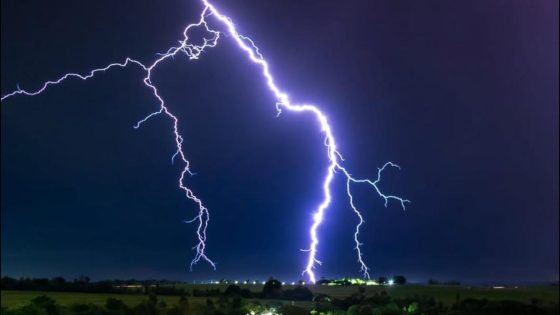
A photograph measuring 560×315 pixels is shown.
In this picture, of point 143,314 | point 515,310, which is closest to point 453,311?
point 515,310

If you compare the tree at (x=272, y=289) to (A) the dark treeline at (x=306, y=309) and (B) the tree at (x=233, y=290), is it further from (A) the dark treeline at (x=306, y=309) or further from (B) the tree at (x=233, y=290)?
(A) the dark treeline at (x=306, y=309)

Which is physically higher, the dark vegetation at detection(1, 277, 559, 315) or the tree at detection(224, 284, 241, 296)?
the tree at detection(224, 284, 241, 296)

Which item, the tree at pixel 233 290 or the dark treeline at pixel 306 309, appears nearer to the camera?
the dark treeline at pixel 306 309

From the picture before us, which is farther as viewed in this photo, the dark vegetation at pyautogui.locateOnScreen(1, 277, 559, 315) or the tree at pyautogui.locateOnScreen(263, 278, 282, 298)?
the tree at pyautogui.locateOnScreen(263, 278, 282, 298)

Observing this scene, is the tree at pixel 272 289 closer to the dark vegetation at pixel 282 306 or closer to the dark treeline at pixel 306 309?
the dark vegetation at pixel 282 306

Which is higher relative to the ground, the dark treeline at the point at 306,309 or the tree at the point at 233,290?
the tree at the point at 233,290

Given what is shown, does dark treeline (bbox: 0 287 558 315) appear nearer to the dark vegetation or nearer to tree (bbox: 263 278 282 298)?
the dark vegetation

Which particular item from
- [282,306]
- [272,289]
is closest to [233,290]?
[272,289]

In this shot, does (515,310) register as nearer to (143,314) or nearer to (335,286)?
(335,286)

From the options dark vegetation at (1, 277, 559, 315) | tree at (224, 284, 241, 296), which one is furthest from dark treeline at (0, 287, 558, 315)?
tree at (224, 284, 241, 296)

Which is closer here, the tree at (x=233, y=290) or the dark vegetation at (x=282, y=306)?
the dark vegetation at (x=282, y=306)

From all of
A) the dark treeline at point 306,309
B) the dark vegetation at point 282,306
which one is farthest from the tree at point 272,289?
the dark treeline at point 306,309
